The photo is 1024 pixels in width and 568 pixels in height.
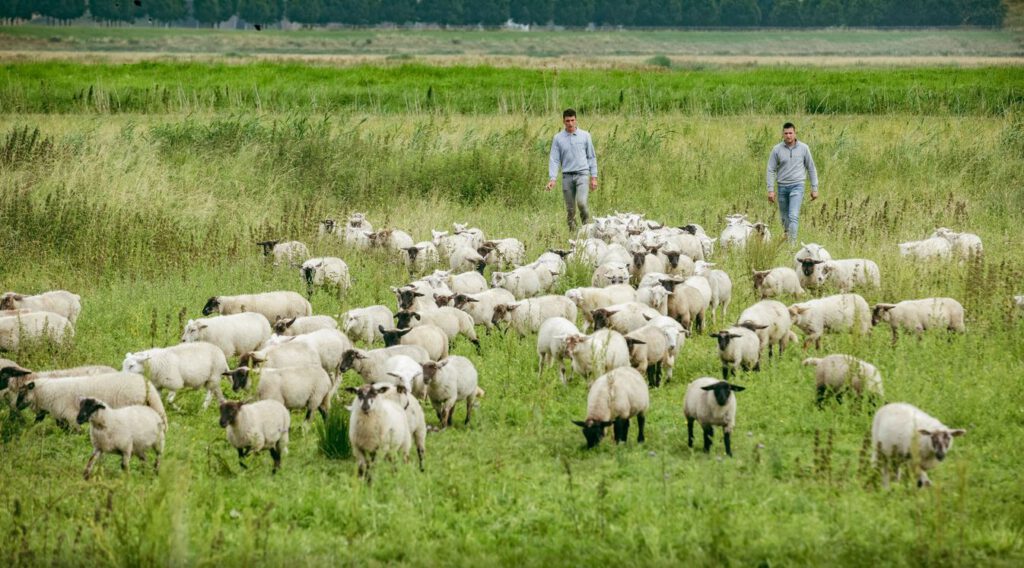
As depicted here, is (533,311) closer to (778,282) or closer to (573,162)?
(778,282)

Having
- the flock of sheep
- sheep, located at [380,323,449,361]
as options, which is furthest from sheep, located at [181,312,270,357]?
sheep, located at [380,323,449,361]

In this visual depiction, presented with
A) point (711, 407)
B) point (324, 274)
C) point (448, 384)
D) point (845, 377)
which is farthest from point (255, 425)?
→ point (324, 274)

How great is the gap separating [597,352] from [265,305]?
480cm

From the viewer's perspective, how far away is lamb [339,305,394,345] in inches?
500

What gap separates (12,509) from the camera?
324 inches

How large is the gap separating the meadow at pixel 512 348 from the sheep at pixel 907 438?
182mm

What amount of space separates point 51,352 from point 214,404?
219cm

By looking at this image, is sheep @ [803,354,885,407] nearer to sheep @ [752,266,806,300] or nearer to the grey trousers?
sheep @ [752,266,806,300]

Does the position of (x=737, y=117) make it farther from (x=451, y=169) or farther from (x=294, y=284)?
(x=294, y=284)

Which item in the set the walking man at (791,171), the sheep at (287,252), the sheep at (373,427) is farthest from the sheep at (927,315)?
the sheep at (287,252)

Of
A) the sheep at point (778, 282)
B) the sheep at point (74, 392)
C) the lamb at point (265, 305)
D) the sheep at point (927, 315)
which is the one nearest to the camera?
the sheep at point (74, 392)

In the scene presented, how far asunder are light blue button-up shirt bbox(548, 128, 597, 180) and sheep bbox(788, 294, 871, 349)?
7.51 m

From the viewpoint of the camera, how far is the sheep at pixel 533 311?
13.3 meters

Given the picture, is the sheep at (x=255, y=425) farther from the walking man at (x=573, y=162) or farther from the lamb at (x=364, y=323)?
the walking man at (x=573, y=162)
